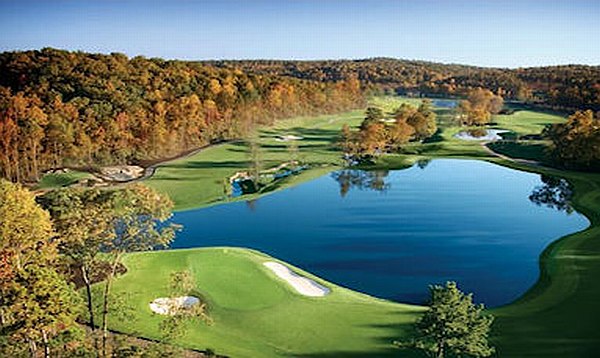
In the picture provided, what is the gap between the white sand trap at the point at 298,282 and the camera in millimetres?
27172

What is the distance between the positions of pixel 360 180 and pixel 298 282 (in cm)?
3381

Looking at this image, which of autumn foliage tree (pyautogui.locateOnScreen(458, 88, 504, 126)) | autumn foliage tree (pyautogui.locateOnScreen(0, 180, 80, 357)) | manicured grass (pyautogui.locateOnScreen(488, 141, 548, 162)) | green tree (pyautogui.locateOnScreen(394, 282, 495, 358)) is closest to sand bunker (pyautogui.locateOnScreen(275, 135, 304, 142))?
manicured grass (pyautogui.locateOnScreen(488, 141, 548, 162))

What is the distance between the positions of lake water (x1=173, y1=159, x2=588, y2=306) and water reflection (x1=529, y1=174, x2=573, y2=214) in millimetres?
456

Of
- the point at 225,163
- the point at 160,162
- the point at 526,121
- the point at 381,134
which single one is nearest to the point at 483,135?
the point at 526,121

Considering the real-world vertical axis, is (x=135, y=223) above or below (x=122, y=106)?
below

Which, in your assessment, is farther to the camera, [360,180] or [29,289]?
[360,180]

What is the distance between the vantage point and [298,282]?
93.5 ft

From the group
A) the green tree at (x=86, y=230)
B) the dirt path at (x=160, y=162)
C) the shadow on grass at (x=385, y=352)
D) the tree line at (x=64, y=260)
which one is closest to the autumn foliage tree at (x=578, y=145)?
the dirt path at (x=160, y=162)

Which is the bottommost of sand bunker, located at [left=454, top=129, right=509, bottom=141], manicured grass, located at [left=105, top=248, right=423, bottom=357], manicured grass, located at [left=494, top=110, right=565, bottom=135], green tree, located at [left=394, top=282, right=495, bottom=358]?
manicured grass, located at [left=105, top=248, right=423, bottom=357]

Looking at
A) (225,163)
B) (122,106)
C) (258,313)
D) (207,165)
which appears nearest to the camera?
(258,313)

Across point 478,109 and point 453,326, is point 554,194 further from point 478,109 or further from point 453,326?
point 478,109

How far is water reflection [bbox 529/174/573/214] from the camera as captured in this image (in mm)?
49222

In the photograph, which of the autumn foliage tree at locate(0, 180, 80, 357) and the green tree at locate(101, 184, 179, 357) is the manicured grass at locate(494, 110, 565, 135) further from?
the autumn foliage tree at locate(0, 180, 80, 357)

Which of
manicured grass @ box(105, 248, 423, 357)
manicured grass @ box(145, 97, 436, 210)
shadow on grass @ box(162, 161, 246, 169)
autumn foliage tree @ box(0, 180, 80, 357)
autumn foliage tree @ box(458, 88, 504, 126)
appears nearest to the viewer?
autumn foliage tree @ box(0, 180, 80, 357)
